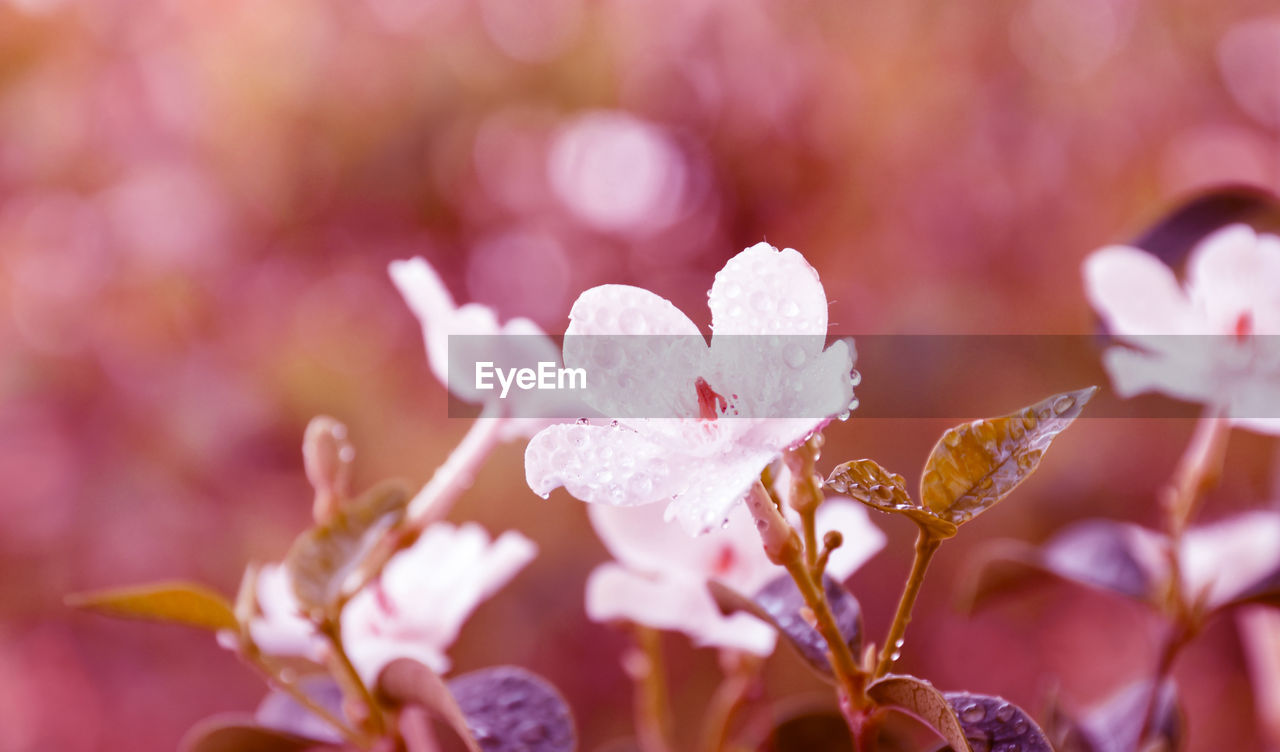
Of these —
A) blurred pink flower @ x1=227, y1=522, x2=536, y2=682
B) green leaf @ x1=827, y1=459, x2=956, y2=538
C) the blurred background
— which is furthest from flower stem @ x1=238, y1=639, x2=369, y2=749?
the blurred background

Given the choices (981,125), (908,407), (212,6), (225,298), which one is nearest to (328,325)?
(225,298)

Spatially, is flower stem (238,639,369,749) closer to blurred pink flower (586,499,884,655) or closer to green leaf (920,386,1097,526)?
blurred pink flower (586,499,884,655)

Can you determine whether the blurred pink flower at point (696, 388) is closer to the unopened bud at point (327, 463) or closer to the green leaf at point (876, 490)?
the green leaf at point (876, 490)

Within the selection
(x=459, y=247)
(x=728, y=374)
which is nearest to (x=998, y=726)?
(x=728, y=374)

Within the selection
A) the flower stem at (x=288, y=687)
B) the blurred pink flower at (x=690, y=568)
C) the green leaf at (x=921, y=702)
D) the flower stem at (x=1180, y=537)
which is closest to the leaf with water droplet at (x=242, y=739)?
the flower stem at (x=288, y=687)

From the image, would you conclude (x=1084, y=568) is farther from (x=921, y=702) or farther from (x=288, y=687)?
(x=288, y=687)

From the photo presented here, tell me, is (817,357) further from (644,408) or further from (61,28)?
(61,28)
